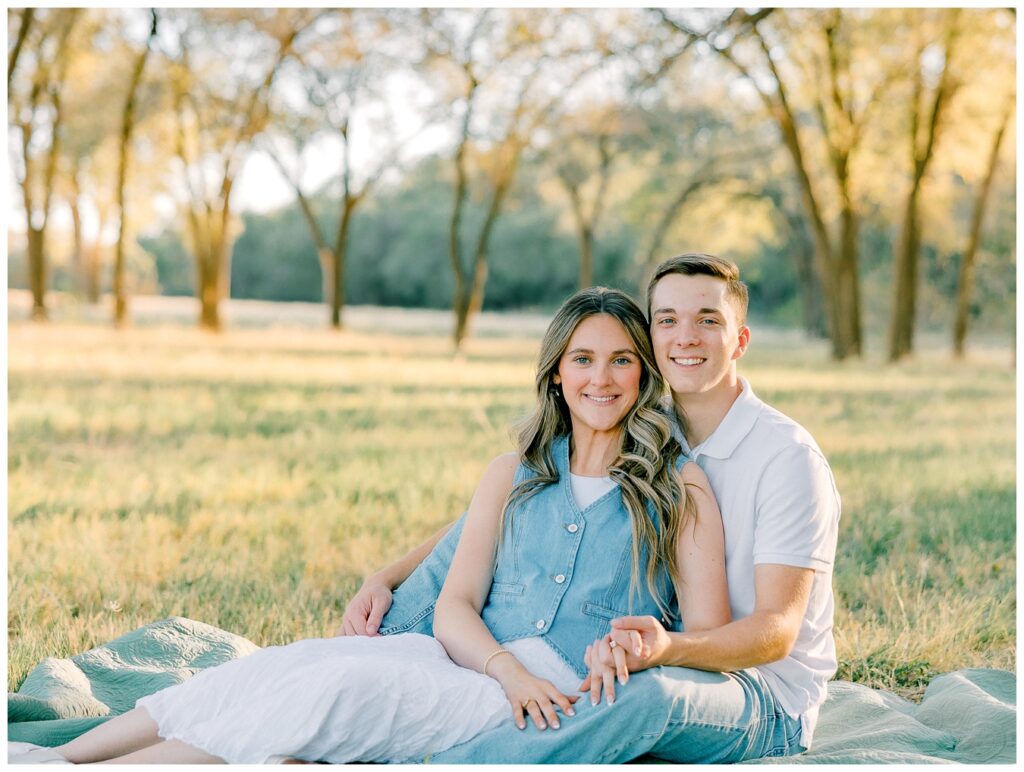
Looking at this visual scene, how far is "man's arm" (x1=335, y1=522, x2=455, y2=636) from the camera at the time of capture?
3.67m

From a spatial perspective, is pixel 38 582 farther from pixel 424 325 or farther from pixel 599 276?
pixel 599 276

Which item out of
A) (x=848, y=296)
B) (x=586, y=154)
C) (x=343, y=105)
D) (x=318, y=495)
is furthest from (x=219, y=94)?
(x=318, y=495)

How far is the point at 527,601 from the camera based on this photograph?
330cm

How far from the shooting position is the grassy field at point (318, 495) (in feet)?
16.3

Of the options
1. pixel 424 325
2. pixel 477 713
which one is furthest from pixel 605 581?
pixel 424 325

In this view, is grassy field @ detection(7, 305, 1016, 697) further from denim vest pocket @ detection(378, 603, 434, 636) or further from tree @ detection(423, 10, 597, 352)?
tree @ detection(423, 10, 597, 352)

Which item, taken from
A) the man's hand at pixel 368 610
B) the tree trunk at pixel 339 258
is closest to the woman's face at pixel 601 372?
the man's hand at pixel 368 610

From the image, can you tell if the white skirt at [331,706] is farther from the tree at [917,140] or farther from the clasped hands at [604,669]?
the tree at [917,140]

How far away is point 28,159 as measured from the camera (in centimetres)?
2586

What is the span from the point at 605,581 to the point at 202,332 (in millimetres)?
20837

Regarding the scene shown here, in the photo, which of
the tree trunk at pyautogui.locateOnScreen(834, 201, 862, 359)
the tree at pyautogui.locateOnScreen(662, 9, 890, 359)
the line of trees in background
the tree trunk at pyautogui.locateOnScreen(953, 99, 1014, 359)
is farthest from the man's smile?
the tree trunk at pyautogui.locateOnScreen(953, 99, 1014, 359)

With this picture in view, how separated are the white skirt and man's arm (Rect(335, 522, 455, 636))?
525 millimetres

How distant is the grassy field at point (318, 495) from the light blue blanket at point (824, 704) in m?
0.32

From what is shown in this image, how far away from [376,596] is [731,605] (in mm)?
1178
